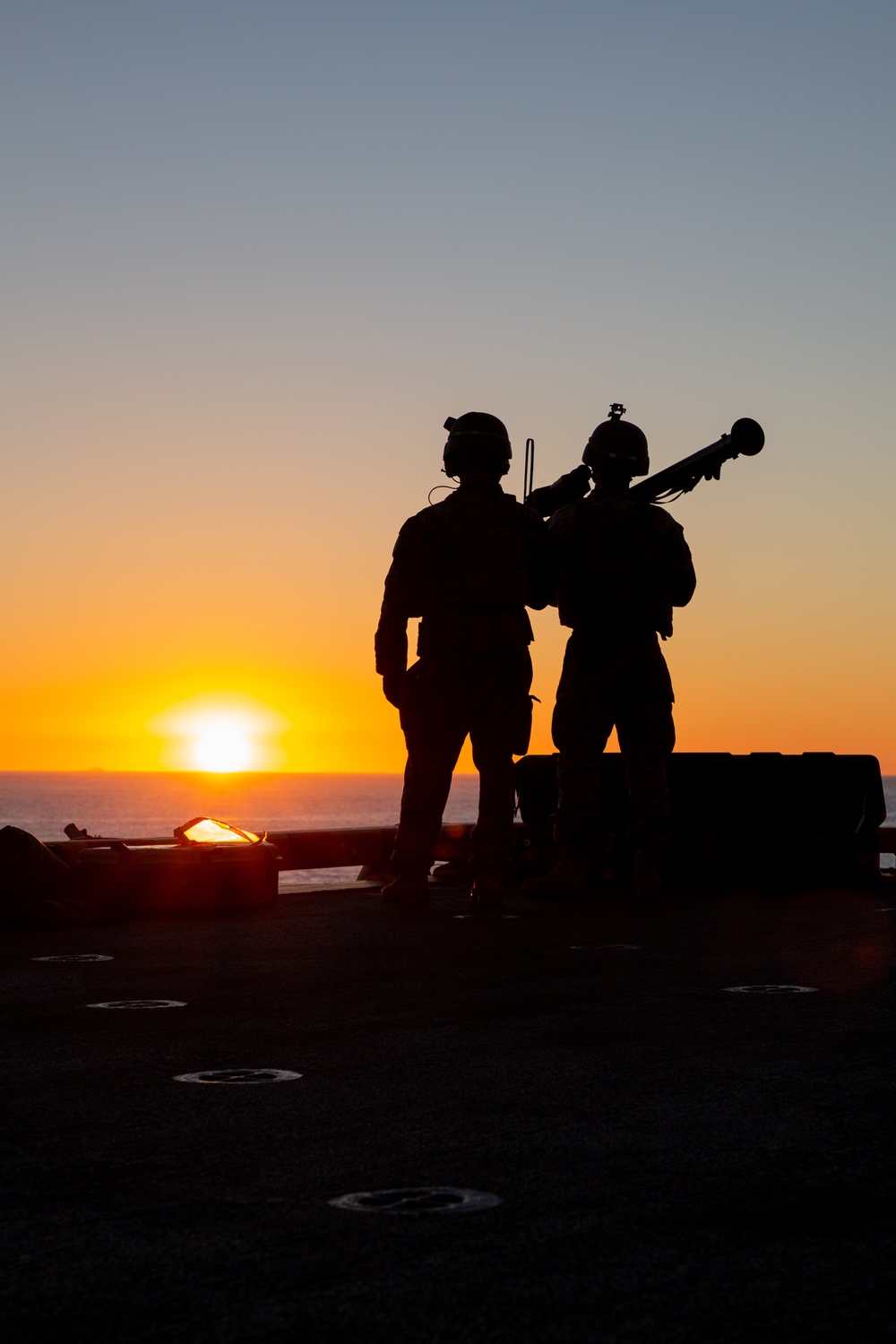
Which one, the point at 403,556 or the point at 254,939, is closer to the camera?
the point at 254,939

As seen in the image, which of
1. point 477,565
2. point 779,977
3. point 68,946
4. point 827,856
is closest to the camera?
point 779,977

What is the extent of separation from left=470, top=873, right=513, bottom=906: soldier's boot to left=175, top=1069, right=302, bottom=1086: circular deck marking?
13.9 feet

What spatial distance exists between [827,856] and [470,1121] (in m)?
6.45

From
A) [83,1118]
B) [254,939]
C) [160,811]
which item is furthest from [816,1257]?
[160,811]

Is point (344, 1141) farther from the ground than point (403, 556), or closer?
closer

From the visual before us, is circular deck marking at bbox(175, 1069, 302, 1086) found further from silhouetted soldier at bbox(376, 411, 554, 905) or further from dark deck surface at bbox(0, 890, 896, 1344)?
silhouetted soldier at bbox(376, 411, 554, 905)

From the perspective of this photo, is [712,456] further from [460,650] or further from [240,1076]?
[240,1076]

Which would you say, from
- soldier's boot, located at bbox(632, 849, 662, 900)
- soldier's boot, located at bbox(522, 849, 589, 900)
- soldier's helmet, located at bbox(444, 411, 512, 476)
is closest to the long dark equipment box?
soldier's boot, located at bbox(632, 849, 662, 900)

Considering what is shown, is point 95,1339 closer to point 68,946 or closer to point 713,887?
point 68,946

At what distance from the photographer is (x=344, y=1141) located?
231 cm

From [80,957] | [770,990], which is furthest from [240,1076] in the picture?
[80,957]

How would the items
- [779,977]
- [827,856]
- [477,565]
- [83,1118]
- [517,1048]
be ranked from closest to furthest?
1. [83,1118]
2. [517,1048]
3. [779,977]
4. [477,565]
5. [827,856]

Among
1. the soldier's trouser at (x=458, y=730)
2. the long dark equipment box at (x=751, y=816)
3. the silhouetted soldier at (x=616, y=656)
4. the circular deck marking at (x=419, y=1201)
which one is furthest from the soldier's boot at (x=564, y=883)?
the circular deck marking at (x=419, y=1201)

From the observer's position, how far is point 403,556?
792 cm
